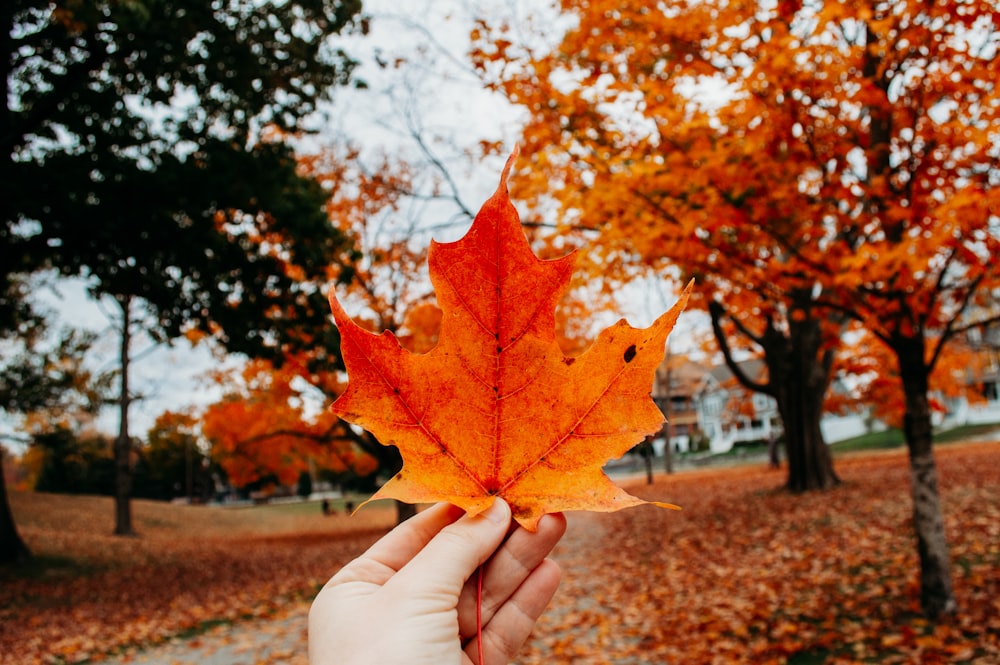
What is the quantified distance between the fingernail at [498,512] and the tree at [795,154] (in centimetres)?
377

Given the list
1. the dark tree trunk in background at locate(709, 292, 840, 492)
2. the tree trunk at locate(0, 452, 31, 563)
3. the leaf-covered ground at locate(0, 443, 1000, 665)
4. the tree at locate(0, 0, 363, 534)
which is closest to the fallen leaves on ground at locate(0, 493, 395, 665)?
the leaf-covered ground at locate(0, 443, 1000, 665)

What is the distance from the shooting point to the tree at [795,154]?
4.32 metres

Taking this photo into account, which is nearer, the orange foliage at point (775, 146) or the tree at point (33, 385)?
the orange foliage at point (775, 146)

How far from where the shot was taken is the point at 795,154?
15.4 feet

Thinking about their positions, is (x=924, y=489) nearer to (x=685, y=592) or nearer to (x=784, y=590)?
(x=784, y=590)

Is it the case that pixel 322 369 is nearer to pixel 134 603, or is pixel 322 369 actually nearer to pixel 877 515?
pixel 134 603

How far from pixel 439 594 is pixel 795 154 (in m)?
4.56

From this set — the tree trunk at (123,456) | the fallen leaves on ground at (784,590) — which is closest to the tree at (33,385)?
the tree trunk at (123,456)

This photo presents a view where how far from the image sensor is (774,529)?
36.1 ft

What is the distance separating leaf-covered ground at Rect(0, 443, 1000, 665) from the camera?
222 inches

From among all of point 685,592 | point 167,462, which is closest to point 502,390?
point 685,592

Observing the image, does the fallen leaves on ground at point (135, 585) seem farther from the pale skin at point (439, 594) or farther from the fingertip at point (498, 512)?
the fingertip at point (498, 512)

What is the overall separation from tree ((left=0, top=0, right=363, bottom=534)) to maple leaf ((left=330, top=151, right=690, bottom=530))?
32.8ft

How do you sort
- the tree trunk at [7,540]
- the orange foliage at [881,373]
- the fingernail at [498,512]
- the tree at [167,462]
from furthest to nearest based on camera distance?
the tree at [167,462] → the orange foliage at [881,373] → the tree trunk at [7,540] → the fingernail at [498,512]
